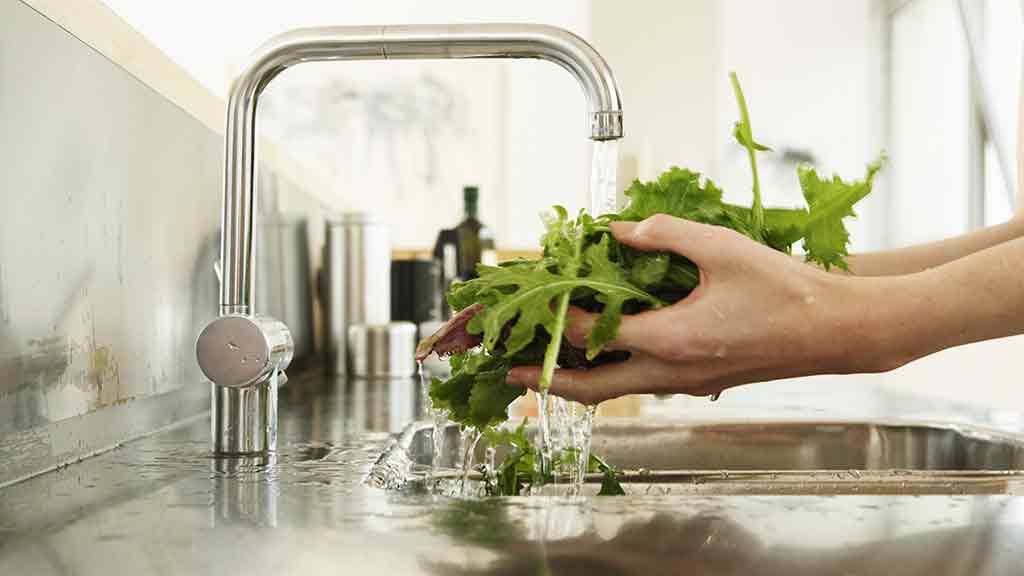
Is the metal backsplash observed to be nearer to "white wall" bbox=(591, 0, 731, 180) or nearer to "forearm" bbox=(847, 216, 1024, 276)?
"forearm" bbox=(847, 216, 1024, 276)

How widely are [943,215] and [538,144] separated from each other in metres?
2.08

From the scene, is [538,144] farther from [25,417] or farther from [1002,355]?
[25,417]

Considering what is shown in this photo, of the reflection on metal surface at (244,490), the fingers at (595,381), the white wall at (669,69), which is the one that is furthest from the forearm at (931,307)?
the white wall at (669,69)

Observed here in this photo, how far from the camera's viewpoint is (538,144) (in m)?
4.45

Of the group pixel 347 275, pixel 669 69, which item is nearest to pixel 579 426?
pixel 347 275

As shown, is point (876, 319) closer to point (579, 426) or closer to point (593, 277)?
point (593, 277)

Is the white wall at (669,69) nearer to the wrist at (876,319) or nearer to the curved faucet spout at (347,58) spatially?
the curved faucet spout at (347,58)

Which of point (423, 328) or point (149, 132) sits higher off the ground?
point (149, 132)

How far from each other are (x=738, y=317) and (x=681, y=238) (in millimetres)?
51

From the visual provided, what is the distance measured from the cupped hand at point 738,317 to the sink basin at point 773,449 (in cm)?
48

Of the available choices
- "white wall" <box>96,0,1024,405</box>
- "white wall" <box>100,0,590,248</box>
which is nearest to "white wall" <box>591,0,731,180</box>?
"white wall" <box>96,0,1024,405</box>

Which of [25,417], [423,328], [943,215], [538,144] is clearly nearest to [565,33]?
[25,417]

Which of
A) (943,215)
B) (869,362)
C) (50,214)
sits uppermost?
(943,215)

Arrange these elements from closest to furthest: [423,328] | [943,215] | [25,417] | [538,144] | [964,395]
Answer: [25,417], [423,328], [964,395], [538,144], [943,215]
